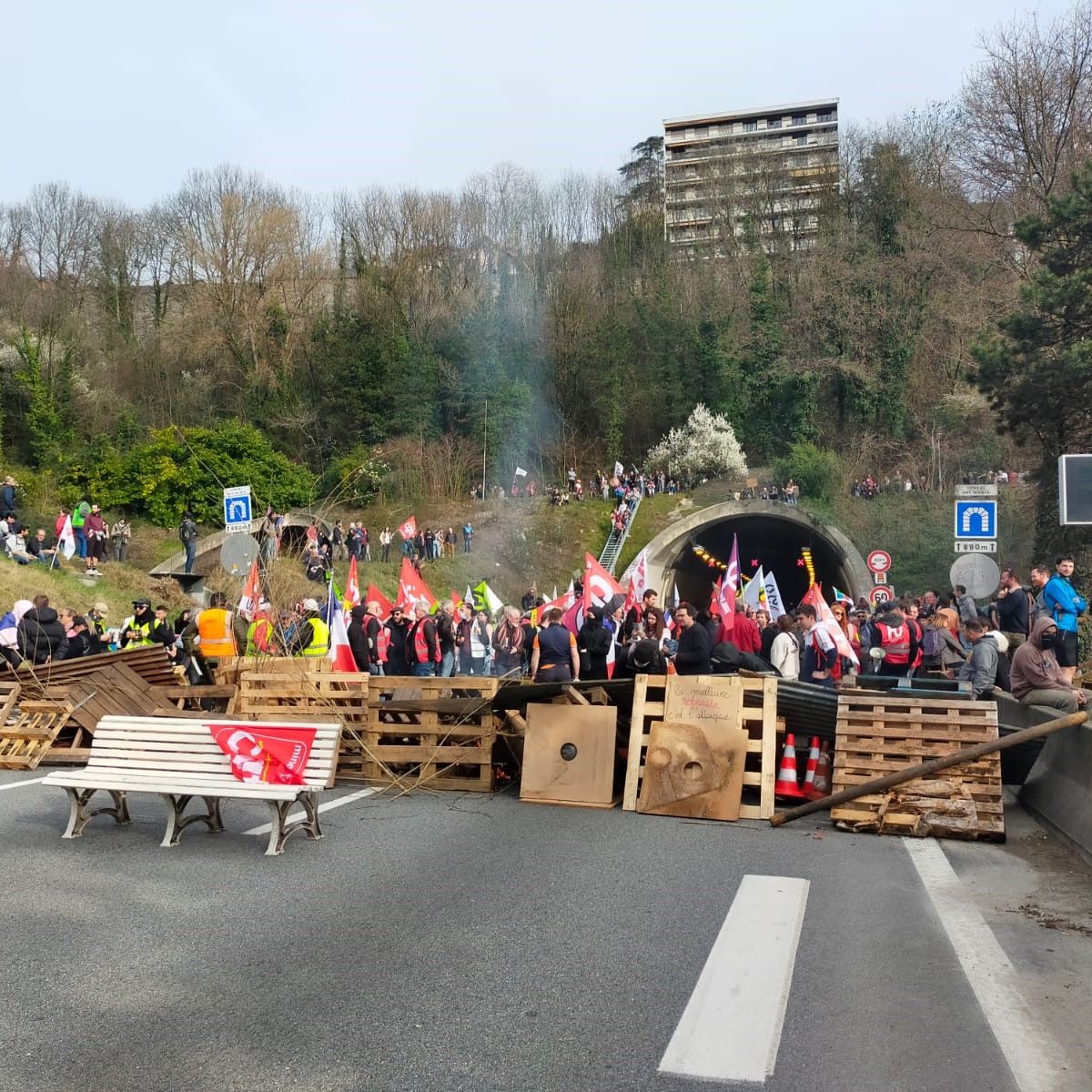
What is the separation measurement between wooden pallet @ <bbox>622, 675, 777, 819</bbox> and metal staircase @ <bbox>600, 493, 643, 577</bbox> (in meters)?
40.4

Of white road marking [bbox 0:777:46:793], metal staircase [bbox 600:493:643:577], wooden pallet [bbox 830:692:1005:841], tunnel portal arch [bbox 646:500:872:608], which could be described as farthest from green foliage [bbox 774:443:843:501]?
white road marking [bbox 0:777:46:793]

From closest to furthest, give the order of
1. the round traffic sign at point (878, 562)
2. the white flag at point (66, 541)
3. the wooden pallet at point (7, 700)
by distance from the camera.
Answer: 1. the wooden pallet at point (7, 700)
2. the round traffic sign at point (878, 562)
3. the white flag at point (66, 541)

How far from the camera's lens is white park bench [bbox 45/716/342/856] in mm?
8656

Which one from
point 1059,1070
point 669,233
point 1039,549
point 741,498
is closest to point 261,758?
point 1059,1070

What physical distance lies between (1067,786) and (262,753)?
261 inches

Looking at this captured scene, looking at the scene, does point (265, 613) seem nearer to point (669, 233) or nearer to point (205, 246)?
point (205, 246)

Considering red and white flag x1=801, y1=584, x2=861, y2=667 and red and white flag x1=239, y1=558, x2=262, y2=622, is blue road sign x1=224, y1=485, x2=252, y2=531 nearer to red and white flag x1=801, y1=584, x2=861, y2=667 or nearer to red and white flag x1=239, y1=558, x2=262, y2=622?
red and white flag x1=239, y1=558, x2=262, y2=622

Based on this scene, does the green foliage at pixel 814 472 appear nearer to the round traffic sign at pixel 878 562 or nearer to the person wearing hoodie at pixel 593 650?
the round traffic sign at pixel 878 562

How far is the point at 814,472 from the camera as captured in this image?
178 feet

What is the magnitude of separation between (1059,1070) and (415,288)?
197 ft

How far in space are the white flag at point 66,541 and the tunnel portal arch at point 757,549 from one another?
22890mm

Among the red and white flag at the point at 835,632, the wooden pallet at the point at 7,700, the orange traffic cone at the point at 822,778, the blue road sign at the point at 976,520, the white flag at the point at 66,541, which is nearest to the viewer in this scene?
the orange traffic cone at the point at 822,778

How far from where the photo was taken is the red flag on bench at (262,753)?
9047 millimetres

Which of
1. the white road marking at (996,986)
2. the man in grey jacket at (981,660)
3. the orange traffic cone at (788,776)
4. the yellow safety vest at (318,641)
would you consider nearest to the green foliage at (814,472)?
the yellow safety vest at (318,641)
